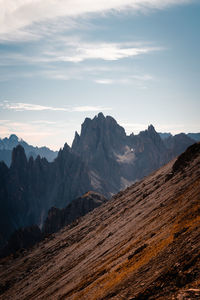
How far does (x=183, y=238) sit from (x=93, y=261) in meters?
23.0

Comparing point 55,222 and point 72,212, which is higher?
point 72,212

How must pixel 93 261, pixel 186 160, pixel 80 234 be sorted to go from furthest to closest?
pixel 80 234, pixel 186 160, pixel 93 261

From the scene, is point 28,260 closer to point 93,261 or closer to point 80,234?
point 80,234

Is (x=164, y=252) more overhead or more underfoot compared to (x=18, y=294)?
more overhead

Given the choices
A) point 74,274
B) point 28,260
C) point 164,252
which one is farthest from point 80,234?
point 164,252

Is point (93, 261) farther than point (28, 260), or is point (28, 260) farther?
point (28, 260)

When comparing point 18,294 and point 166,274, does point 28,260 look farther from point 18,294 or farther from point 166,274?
point 166,274

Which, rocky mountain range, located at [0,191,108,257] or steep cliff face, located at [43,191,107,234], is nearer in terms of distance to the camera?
rocky mountain range, located at [0,191,108,257]

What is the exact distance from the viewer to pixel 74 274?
45.4 m

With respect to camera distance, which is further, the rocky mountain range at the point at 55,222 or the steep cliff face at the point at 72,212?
the steep cliff face at the point at 72,212

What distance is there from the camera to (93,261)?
1752 inches

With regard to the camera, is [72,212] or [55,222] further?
[55,222]

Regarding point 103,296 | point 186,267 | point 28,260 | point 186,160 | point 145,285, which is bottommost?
point 28,260

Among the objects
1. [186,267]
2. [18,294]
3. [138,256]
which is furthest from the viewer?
[18,294]
